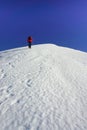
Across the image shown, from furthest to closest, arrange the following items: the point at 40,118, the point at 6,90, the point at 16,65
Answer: the point at 16,65, the point at 6,90, the point at 40,118

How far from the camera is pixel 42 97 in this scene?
1226 centimetres

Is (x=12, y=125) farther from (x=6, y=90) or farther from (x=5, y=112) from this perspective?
(x=6, y=90)

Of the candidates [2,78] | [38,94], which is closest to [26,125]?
[38,94]

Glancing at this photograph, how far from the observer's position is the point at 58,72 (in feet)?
59.5

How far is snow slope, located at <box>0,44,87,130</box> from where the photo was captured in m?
9.44

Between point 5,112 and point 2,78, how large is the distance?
19.8 feet

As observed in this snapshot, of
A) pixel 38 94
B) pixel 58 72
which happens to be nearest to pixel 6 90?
pixel 38 94

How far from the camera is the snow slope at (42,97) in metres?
9.44

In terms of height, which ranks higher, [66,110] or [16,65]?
[66,110]

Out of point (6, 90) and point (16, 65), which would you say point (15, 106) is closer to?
point (6, 90)

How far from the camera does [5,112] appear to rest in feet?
33.7

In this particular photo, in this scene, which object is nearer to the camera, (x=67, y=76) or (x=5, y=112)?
(x=5, y=112)

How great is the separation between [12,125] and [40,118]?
1.62 meters

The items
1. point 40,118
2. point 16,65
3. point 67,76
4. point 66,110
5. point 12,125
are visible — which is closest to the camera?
point 12,125
